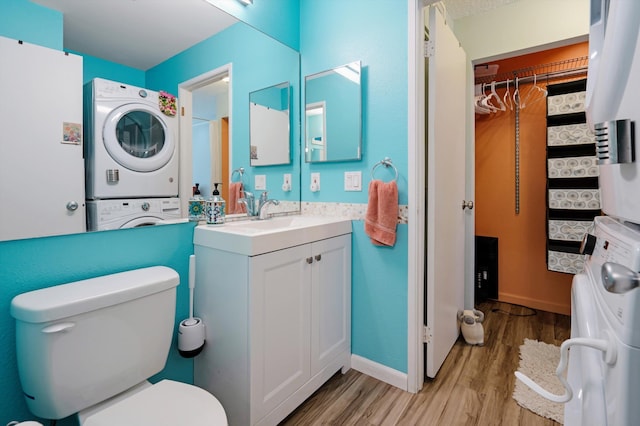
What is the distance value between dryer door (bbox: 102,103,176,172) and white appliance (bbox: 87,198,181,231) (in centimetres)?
14

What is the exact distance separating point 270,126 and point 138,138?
2.88ft

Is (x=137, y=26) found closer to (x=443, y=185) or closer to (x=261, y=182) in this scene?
(x=261, y=182)

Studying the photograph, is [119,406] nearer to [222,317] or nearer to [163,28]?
[222,317]

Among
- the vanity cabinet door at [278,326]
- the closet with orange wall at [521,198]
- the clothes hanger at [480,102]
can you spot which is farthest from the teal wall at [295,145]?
the closet with orange wall at [521,198]

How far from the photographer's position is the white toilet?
36.7 inches

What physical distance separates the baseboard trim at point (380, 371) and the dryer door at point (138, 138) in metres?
1.53

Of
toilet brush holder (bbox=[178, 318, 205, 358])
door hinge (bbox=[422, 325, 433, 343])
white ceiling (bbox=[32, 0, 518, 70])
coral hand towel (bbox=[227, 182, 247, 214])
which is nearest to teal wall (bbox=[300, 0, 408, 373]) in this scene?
door hinge (bbox=[422, 325, 433, 343])

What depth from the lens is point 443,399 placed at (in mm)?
1634

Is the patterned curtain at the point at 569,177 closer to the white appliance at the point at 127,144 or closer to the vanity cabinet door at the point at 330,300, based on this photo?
the vanity cabinet door at the point at 330,300

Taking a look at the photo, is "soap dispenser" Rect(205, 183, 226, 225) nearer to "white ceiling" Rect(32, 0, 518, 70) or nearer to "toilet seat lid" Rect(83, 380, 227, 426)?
"white ceiling" Rect(32, 0, 518, 70)

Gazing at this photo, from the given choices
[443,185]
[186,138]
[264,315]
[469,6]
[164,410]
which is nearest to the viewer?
[164,410]

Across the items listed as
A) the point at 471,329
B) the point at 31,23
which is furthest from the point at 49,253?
the point at 471,329

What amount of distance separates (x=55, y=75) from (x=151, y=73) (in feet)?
1.14

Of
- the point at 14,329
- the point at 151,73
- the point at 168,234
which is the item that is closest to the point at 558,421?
the point at 168,234
